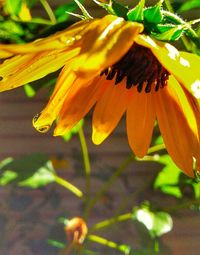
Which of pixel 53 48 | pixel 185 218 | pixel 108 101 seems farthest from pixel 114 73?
pixel 185 218

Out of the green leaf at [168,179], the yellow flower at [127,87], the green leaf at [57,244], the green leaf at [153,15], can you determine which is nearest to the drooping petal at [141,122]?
the yellow flower at [127,87]

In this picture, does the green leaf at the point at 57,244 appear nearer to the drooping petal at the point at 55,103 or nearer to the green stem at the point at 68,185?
the green stem at the point at 68,185

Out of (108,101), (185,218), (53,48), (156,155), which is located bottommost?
(185,218)

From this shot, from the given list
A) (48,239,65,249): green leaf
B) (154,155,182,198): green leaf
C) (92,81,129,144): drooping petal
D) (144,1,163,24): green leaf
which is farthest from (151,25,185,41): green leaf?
(48,239,65,249): green leaf

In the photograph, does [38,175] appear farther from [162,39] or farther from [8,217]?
[162,39]

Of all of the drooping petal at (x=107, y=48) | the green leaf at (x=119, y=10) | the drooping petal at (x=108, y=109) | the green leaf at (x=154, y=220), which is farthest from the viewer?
the green leaf at (x=154, y=220)

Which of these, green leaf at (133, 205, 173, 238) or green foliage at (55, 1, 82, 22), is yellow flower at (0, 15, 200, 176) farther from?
green leaf at (133, 205, 173, 238)
